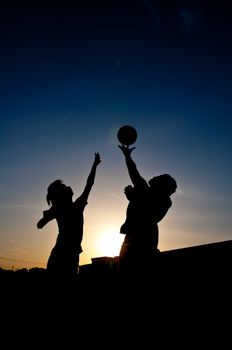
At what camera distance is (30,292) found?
6086 mm

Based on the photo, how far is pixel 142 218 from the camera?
4293 mm

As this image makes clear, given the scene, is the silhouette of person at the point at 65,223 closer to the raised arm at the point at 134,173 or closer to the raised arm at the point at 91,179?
the raised arm at the point at 91,179

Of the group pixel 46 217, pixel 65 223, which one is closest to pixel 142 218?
pixel 65 223

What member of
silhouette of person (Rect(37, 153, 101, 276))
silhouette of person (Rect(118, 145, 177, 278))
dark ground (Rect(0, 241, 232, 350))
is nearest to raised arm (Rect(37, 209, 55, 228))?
silhouette of person (Rect(37, 153, 101, 276))

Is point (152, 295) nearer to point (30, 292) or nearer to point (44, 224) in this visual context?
point (44, 224)

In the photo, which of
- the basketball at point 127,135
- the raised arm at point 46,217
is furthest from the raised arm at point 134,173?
the raised arm at point 46,217

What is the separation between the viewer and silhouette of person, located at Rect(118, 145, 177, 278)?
405 centimetres

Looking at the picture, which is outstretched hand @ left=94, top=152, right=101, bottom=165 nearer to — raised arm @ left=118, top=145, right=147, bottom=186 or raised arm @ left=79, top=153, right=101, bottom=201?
raised arm @ left=79, top=153, right=101, bottom=201

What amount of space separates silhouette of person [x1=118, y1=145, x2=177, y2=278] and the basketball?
1.39 meters

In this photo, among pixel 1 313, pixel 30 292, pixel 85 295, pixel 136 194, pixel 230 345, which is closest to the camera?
pixel 230 345

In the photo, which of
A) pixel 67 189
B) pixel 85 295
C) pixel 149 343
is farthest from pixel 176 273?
pixel 67 189

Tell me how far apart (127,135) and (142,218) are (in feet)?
7.19

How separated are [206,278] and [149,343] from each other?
92 centimetres

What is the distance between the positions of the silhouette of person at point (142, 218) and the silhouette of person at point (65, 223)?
1.14m
